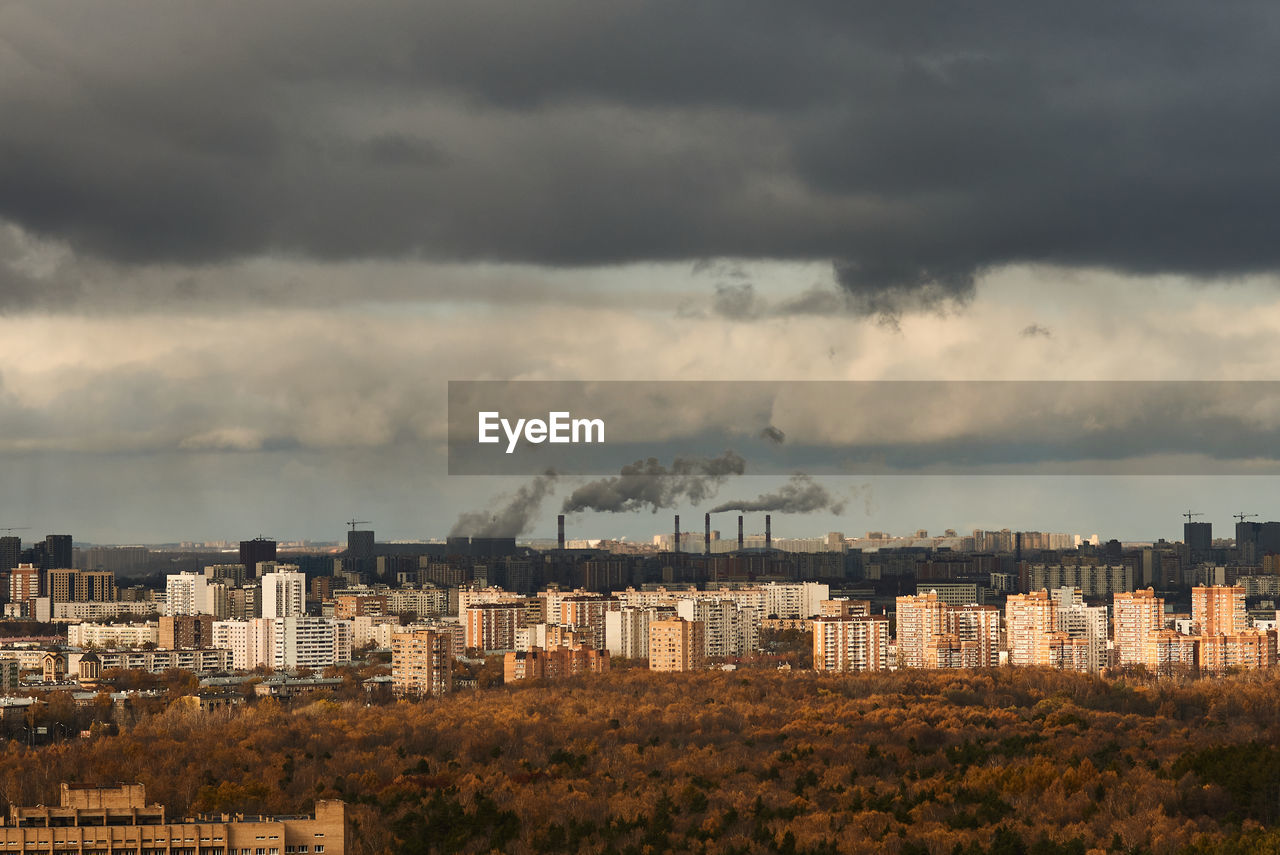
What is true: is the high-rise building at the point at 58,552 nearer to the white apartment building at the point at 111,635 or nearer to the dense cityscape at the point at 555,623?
the dense cityscape at the point at 555,623

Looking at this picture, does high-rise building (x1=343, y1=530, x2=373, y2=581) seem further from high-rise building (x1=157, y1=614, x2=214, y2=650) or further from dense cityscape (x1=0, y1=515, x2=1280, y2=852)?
high-rise building (x1=157, y1=614, x2=214, y2=650)

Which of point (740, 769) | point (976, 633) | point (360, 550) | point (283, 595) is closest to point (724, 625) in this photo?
point (976, 633)

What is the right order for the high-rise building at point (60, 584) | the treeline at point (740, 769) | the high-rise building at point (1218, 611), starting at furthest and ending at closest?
the high-rise building at point (60, 584) < the high-rise building at point (1218, 611) < the treeline at point (740, 769)

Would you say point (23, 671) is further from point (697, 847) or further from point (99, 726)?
point (697, 847)

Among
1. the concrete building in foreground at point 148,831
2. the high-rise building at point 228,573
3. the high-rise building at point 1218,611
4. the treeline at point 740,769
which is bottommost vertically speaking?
the treeline at point 740,769

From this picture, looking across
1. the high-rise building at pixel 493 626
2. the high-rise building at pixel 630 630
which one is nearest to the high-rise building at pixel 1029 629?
the high-rise building at pixel 630 630

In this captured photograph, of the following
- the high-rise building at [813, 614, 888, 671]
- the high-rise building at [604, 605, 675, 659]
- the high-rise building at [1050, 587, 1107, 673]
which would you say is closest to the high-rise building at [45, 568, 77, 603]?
the high-rise building at [604, 605, 675, 659]

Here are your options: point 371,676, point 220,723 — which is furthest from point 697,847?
point 371,676
